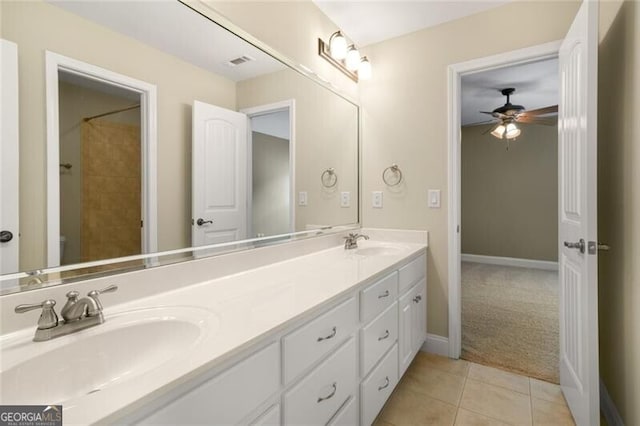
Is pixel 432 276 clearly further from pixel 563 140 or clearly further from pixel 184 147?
pixel 184 147

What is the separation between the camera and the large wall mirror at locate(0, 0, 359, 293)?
830 millimetres

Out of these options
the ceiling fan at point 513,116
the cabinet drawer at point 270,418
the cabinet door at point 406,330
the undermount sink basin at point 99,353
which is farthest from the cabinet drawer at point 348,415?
the ceiling fan at point 513,116

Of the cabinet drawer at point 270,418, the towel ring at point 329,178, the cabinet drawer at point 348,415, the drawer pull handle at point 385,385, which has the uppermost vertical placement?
the towel ring at point 329,178

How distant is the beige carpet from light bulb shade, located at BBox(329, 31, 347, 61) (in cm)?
231

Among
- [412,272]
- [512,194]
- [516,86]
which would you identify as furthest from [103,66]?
[512,194]

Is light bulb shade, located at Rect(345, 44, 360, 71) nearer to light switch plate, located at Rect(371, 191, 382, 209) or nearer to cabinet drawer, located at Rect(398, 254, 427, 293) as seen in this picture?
light switch plate, located at Rect(371, 191, 382, 209)

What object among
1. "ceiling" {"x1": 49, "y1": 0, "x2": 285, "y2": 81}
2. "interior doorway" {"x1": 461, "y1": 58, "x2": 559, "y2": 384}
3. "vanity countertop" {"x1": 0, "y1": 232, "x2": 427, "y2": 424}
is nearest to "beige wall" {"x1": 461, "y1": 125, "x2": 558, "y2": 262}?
"interior doorway" {"x1": 461, "y1": 58, "x2": 559, "y2": 384}

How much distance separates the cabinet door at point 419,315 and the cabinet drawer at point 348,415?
78 cm

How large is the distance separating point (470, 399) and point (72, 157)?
216 cm

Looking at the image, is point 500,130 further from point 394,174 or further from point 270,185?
point 270,185

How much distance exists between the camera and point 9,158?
0.79m

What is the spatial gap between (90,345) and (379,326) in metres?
1.11

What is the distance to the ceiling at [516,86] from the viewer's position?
3.05 meters

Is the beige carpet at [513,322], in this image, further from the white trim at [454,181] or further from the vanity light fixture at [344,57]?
the vanity light fixture at [344,57]
